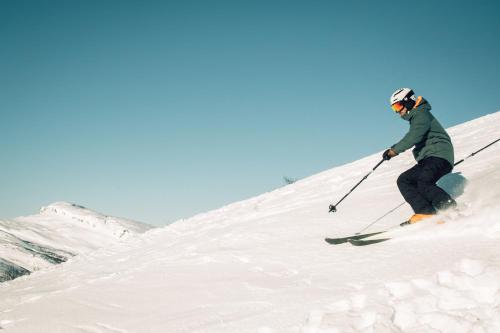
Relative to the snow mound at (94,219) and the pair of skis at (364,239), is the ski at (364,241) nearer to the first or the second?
the pair of skis at (364,239)

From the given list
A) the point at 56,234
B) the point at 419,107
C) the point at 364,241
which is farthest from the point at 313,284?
the point at 56,234

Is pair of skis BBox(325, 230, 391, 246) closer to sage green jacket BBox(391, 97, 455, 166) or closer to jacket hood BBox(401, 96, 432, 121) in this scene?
sage green jacket BBox(391, 97, 455, 166)

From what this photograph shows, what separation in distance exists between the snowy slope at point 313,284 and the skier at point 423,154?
0.45 meters

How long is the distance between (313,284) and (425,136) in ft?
→ 10.6

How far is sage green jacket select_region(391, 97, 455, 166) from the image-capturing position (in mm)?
5152

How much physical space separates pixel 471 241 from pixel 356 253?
1291mm

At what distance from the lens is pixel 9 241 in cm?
2203

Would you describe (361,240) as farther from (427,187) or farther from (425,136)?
(425,136)

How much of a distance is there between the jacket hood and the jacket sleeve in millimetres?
63

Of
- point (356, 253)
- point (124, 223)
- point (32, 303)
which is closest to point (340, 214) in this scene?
point (356, 253)

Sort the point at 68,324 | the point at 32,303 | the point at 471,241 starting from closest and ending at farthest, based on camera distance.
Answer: the point at 471,241 < the point at 68,324 < the point at 32,303

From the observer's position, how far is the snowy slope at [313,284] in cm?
261

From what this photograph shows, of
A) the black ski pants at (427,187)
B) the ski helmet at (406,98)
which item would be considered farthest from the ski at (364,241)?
the ski helmet at (406,98)

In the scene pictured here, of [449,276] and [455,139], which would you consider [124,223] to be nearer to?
[455,139]
